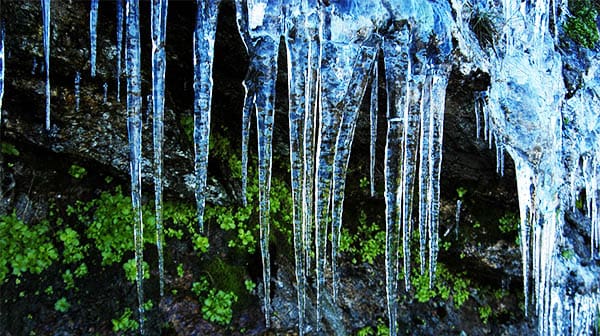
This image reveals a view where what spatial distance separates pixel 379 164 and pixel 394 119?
1.94 m

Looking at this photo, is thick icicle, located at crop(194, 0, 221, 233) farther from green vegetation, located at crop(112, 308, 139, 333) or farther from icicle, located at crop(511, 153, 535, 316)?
icicle, located at crop(511, 153, 535, 316)

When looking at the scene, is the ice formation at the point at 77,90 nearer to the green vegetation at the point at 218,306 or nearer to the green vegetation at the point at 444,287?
the green vegetation at the point at 218,306

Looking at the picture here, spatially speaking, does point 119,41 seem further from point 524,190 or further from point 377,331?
point 377,331

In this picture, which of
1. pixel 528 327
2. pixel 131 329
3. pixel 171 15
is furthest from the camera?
pixel 528 327

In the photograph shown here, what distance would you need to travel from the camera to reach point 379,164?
468cm

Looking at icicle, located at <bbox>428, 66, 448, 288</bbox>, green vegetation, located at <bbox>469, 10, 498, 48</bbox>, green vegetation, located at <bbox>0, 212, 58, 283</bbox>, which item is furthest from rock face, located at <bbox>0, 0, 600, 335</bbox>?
icicle, located at <bbox>428, 66, 448, 288</bbox>

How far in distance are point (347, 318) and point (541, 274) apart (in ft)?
7.20

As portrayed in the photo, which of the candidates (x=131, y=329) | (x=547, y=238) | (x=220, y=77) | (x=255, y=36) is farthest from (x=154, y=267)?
(x=547, y=238)

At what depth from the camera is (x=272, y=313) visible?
4.32 meters

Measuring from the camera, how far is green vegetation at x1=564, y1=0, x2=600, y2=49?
4.13 meters

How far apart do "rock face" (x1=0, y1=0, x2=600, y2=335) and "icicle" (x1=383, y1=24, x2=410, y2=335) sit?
0.30 meters

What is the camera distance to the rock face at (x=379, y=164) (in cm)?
313

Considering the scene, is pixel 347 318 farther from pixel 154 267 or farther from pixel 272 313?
pixel 154 267

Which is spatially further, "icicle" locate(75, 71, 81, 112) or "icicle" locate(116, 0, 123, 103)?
"icicle" locate(75, 71, 81, 112)
